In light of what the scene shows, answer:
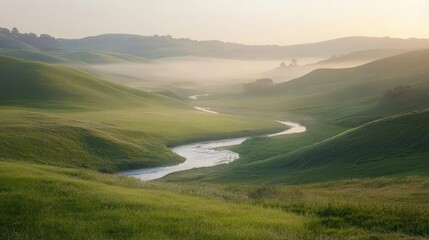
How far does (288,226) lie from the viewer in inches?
775

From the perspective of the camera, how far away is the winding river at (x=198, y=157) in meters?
67.8

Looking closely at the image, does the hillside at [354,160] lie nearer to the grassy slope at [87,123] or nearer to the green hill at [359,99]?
A: the grassy slope at [87,123]

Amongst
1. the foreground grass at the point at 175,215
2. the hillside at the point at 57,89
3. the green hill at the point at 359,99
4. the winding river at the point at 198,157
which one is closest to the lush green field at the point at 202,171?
the foreground grass at the point at 175,215

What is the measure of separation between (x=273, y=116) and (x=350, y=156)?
9219 cm

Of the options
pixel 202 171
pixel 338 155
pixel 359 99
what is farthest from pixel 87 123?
pixel 359 99

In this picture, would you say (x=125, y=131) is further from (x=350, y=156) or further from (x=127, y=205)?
(x=127, y=205)

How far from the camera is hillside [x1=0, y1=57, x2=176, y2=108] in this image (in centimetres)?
12796

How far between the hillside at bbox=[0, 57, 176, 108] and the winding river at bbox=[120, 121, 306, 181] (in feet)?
161

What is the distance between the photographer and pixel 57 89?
452ft

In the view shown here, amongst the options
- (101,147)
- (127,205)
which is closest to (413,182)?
(127,205)

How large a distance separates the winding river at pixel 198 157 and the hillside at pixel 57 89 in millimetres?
49089

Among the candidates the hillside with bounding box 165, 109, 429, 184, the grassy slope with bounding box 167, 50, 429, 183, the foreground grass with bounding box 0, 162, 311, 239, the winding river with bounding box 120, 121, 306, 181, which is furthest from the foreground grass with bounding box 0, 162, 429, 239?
the winding river with bounding box 120, 121, 306, 181

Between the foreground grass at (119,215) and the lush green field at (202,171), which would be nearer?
the foreground grass at (119,215)

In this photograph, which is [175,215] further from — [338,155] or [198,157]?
[198,157]
